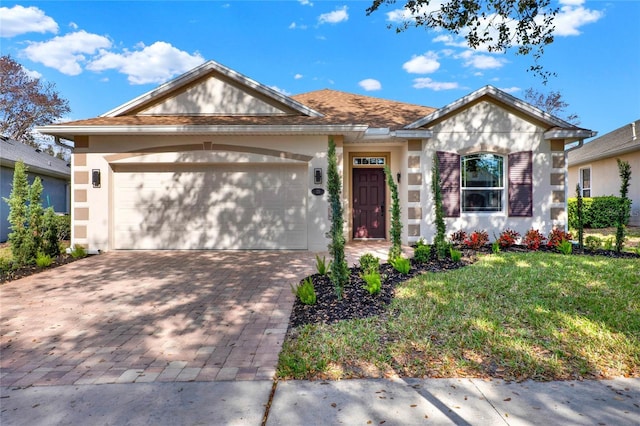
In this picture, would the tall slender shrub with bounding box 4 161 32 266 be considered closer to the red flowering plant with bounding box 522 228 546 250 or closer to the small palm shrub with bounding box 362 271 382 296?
the small palm shrub with bounding box 362 271 382 296

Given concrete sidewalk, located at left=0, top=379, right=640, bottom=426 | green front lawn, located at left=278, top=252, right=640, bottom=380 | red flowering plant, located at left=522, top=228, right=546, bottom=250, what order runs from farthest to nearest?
red flowering plant, located at left=522, top=228, right=546, bottom=250 → green front lawn, located at left=278, top=252, right=640, bottom=380 → concrete sidewalk, located at left=0, top=379, right=640, bottom=426

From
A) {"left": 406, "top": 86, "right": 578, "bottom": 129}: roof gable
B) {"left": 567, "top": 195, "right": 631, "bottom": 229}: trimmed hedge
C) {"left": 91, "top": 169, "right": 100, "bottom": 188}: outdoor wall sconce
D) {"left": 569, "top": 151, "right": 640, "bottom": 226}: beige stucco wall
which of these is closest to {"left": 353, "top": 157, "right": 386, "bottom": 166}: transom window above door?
{"left": 406, "top": 86, "right": 578, "bottom": 129}: roof gable

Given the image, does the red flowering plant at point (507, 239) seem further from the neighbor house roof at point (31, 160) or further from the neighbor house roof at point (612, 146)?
the neighbor house roof at point (31, 160)

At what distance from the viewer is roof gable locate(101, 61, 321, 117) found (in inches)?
377

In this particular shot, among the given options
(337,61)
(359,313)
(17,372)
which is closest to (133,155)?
(17,372)

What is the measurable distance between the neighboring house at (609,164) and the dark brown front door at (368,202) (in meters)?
9.78

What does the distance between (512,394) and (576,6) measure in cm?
738

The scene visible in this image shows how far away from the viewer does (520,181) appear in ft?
31.4

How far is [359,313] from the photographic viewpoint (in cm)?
425

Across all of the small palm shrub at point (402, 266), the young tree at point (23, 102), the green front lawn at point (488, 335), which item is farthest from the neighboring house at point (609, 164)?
the young tree at point (23, 102)

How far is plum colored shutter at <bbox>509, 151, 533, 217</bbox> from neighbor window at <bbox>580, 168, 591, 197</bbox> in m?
9.91

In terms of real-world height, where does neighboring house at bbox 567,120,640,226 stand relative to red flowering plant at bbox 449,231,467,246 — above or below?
above

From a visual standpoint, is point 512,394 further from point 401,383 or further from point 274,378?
point 274,378

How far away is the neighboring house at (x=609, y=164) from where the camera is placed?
1352cm
